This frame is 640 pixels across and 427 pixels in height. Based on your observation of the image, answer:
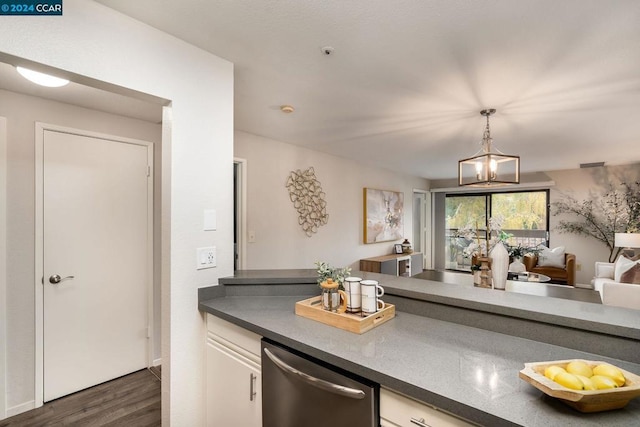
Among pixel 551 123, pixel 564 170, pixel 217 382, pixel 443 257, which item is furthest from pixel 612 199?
pixel 217 382

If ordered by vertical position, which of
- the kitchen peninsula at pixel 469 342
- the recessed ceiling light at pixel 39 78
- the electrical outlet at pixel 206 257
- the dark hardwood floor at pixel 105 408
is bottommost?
the dark hardwood floor at pixel 105 408

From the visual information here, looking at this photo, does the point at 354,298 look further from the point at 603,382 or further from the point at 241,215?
the point at 241,215

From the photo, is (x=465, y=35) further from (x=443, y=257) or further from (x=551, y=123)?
(x=443, y=257)

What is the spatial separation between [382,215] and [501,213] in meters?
2.22

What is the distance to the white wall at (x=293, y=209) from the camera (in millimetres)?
3508

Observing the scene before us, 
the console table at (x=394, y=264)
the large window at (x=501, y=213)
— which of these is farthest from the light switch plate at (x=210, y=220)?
the large window at (x=501, y=213)

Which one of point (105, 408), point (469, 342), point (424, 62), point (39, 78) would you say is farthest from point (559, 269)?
point (39, 78)

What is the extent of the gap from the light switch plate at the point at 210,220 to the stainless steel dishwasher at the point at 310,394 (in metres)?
0.74

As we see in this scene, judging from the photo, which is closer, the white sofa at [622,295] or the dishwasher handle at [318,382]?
the dishwasher handle at [318,382]

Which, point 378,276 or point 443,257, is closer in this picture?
point 378,276

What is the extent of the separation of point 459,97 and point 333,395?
2.26m

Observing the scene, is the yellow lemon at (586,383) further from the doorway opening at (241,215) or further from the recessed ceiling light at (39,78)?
the doorway opening at (241,215)

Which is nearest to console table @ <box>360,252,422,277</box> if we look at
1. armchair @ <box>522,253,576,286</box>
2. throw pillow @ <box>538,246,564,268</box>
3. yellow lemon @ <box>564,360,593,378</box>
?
armchair @ <box>522,253,576,286</box>

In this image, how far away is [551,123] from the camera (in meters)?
2.93
